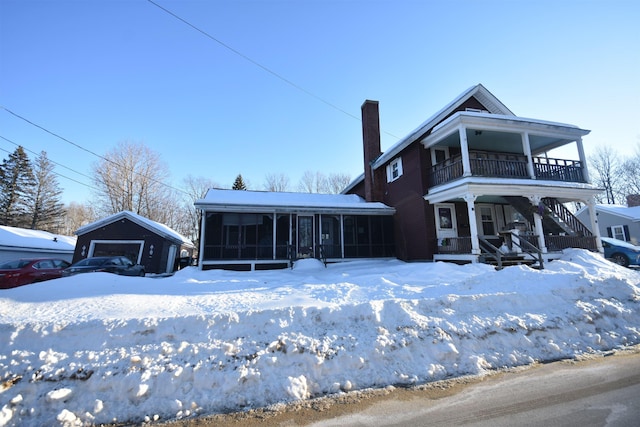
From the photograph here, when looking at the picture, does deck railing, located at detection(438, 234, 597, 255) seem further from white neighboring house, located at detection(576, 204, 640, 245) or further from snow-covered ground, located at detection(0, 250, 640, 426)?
white neighboring house, located at detection(576, 204, 640, 245)

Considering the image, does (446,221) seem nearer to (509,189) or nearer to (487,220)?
(487,220)

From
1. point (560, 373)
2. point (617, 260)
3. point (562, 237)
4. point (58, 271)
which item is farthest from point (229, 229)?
point (617, 260)

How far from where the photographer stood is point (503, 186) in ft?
41.0

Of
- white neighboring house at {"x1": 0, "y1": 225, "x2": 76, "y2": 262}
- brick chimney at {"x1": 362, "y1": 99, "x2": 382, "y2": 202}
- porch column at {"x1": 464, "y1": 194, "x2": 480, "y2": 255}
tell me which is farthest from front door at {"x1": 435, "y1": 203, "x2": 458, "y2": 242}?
white neighboring house at {"x1": 0, "y1": 225, "x2": 76, "y2": 262}

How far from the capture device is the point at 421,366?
4.11m

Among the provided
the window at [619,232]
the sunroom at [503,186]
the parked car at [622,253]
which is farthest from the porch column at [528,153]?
the window at [619,232]

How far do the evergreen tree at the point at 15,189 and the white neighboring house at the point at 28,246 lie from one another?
14.8m

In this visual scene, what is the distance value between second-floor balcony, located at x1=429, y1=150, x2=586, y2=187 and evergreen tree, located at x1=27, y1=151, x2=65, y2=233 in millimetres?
43364

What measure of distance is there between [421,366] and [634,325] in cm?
505

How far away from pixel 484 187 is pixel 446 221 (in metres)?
3.13

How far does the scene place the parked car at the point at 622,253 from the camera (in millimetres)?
13992

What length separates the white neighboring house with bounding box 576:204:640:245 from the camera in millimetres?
23203

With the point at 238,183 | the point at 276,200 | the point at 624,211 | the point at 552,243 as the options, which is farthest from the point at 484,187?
the point at 238,183

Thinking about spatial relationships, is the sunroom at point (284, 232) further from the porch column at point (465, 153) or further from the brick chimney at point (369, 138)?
the porch column at point (465, 153)
